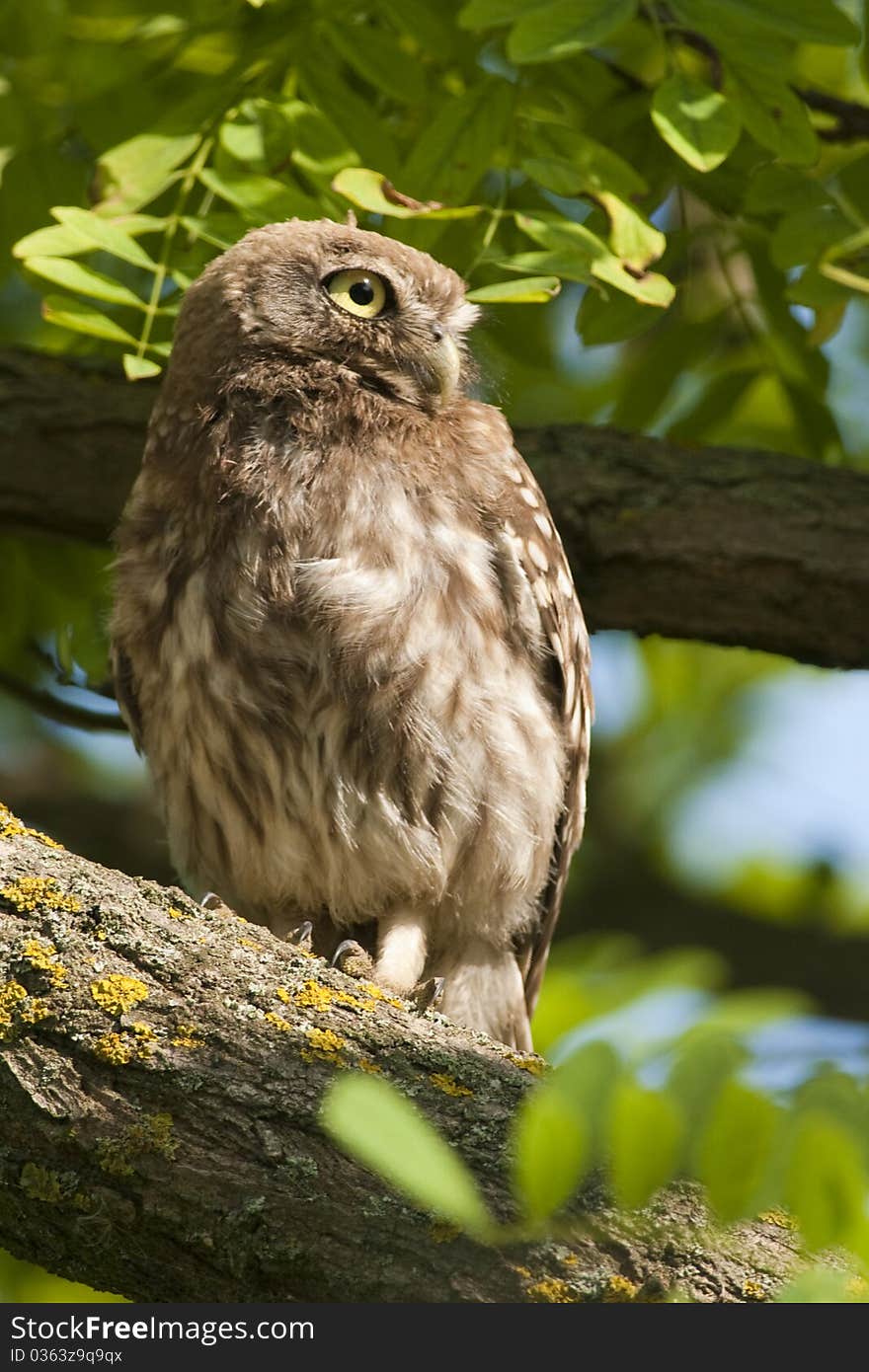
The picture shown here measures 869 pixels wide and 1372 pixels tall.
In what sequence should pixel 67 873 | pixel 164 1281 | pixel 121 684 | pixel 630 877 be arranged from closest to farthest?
pixel 164 1281 → pixel 67 873 → pixel 121 684 → pixel 630 877

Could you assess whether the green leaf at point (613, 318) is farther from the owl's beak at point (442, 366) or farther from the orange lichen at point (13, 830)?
the orange lichen at point (13, 830)

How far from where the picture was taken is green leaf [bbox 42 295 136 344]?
12.9 feet

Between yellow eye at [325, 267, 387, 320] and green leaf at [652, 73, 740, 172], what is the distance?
992 mm

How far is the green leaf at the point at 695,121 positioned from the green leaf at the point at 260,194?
88 centimetres

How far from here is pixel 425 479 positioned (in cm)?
435

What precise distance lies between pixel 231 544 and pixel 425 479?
543 millimetres

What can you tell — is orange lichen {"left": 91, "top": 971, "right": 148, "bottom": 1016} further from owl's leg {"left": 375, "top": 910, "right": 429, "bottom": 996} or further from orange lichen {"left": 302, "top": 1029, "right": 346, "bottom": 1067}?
owl's leg {"left": 375, "top": 910, "right": 429, "bottom": 996}

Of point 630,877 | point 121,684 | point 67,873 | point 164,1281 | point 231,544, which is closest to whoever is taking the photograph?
point 164,1281

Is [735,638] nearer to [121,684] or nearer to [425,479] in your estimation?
[425,479]

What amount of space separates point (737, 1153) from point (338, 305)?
290 cm

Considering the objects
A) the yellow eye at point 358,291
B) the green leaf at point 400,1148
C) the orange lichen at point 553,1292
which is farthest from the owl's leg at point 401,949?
the green leaf at point 400,1148

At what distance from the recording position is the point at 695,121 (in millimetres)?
3699

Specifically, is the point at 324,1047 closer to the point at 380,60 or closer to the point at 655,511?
the point at 655,511

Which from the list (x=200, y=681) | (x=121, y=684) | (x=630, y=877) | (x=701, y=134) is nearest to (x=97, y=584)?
(x=121, y=684)
